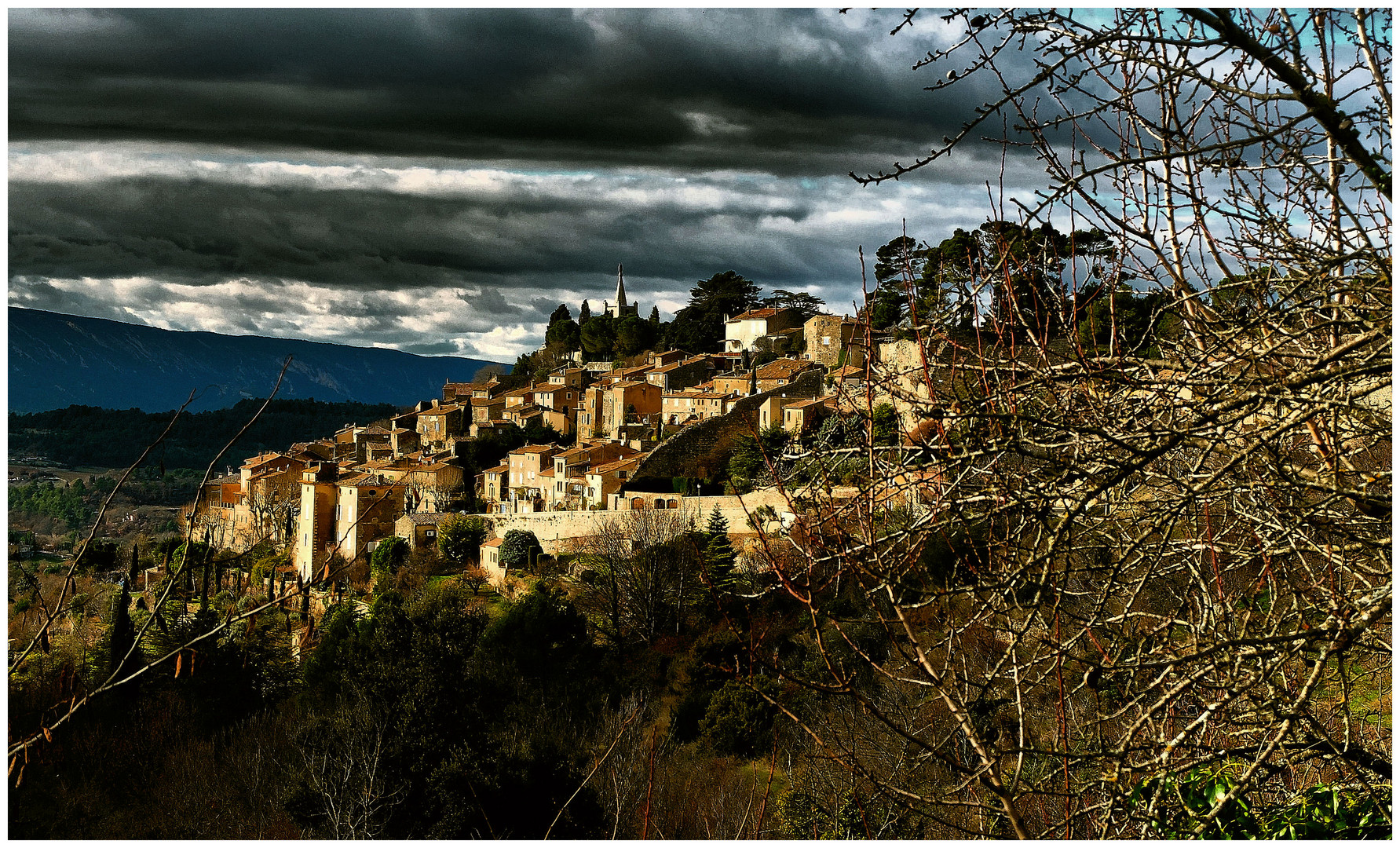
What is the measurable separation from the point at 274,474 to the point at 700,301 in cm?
2233

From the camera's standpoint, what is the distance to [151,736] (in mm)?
15664

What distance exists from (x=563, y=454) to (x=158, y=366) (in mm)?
43176

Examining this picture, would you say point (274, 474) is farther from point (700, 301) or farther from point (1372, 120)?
point (1372, 120)

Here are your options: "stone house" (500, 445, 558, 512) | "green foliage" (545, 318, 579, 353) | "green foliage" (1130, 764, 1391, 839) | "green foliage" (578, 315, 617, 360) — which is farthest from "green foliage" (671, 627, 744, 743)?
"green foliage" (545, 318, 579, 353)

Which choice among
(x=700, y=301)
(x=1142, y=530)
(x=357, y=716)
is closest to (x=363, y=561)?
(x=357, y=716)

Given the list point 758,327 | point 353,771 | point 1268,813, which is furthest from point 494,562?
point 1268,813

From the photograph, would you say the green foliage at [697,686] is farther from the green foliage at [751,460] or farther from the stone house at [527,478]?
the stone house at [527,478]

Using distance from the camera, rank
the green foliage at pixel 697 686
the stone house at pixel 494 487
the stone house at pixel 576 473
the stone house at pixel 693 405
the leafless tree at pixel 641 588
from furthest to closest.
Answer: the stone house at pixel 693 405, the stone house at pixel 494 487, the stone house at pixel 576 473, the leafless tree at pixel 641 588, the green foliage at pixel 697 686

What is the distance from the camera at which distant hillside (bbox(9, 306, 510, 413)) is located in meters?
53.5

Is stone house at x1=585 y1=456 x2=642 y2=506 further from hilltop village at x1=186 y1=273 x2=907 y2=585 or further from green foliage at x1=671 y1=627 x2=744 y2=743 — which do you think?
green foliage at x1=671 y1=627 x2=744 y2=743

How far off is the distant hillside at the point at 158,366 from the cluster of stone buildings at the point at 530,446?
8.09 meters

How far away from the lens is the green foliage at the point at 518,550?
27766 mm

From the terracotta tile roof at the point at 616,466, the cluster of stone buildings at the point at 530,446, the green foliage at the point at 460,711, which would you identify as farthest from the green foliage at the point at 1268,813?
the terracotta tile roof at the point at 616,466

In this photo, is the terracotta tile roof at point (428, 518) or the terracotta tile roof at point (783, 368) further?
the terracotta tile roof at point (783, 368)
